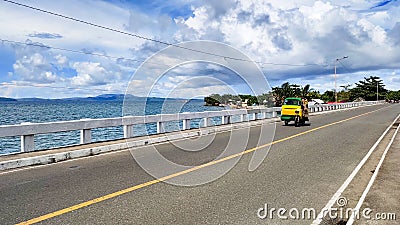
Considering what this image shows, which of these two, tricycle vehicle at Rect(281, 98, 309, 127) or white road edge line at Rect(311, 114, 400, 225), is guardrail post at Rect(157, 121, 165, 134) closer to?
white road edge line at Rect(311, 114, 400, 225)

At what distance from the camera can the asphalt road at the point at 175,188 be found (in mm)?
5555

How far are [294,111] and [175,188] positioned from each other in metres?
17.4

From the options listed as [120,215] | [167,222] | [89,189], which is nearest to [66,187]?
[89,189]

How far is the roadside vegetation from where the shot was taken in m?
21.8

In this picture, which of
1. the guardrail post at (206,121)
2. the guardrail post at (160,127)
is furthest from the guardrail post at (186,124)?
the guardrail post at (206,121)

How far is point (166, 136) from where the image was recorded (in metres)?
15.3

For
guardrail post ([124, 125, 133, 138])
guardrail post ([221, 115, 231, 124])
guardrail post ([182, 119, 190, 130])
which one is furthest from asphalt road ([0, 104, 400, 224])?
guardrail post ([221, 115, 231, 124])

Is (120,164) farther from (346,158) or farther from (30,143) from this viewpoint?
(346,158)

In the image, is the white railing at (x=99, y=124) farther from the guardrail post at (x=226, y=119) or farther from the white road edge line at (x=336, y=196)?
Result: the white road edge line at (x=336, y=196)

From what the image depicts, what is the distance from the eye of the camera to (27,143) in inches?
442

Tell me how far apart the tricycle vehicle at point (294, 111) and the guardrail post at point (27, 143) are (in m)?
16.3

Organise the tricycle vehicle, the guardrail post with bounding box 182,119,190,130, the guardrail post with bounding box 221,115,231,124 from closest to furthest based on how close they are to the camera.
→ the guardrail post with bounding box 182,119,190,130 < the guardrail post with bounding box 221,115,231,124 < the tricycle vehicle

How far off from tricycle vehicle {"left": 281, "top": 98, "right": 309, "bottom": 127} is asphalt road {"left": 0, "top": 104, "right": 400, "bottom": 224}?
37.9 feet

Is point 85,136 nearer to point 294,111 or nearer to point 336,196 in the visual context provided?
point 336,196
